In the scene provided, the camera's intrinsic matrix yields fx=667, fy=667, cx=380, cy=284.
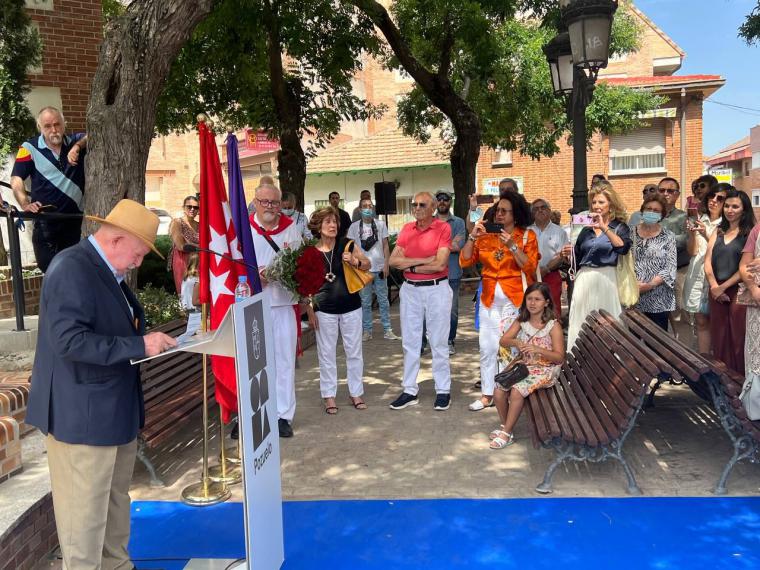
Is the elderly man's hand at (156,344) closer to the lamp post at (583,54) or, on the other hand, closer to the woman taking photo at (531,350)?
the woman taking photo at (531,350)

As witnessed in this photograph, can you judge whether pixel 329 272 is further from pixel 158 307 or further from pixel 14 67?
pixel 14 67

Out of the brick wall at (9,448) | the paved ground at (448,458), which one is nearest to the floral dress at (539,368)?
the paved ground at (448,458)

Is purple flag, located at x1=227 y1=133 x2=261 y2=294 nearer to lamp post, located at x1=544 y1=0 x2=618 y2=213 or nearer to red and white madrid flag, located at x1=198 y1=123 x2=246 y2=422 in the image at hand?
red and white madrid flag, located at x1=198 y1=123 x2=246 y2=422

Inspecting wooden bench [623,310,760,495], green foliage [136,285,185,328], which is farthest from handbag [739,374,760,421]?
green foliage [136,285,185,328]

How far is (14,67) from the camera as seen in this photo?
26.0 ft

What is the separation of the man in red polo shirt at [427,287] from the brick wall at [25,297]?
12.8 feet

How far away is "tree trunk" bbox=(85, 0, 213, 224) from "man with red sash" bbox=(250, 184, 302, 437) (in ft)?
3.71

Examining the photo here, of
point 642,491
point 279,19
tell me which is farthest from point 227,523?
point 279,19

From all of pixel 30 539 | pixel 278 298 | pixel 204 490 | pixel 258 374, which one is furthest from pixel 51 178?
pixel 258 374

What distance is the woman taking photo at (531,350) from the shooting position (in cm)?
540

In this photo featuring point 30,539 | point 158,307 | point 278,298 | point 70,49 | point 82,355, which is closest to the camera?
point 82,355

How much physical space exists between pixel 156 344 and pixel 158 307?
4580 millimetres

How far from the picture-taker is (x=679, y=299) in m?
7.48

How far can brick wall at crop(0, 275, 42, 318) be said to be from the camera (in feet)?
23.8
